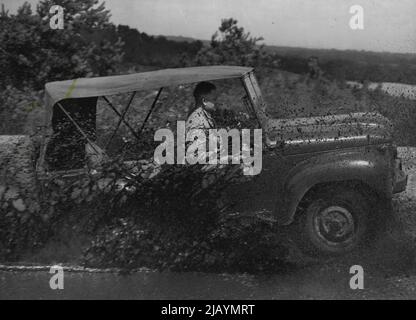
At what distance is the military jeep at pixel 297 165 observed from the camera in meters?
5.76

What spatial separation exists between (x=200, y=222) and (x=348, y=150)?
5.14ft

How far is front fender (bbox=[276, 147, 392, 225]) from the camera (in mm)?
5711

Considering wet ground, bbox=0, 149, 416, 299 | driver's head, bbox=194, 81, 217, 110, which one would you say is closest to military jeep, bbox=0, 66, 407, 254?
driver's head, bbox=194, 81, 217, 110

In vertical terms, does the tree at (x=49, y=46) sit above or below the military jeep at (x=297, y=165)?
above

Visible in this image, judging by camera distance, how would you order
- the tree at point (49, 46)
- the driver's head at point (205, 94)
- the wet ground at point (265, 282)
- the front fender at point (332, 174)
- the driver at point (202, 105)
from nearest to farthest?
the wet ground at point (265, 282), the front fender at point (332, 174), the driver at point (202, 105), the driver's head at point (205, 94), the tree at point (49, 46)

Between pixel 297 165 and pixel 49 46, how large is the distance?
395 inches

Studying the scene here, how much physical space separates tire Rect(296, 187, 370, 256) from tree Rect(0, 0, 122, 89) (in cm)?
967

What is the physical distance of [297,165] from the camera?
19.3 ft

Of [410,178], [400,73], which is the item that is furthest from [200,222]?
[400,73]

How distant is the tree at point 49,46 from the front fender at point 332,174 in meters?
9.57

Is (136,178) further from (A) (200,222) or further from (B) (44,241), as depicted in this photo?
(B) (44,241)

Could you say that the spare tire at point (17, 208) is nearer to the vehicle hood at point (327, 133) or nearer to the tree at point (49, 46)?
the vehicle hood at point (327, 133)

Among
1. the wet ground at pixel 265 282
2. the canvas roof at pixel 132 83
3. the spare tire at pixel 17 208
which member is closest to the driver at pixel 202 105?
the canvas roof at pixel 132 83

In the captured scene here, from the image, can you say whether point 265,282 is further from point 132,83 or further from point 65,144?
point 65,144
